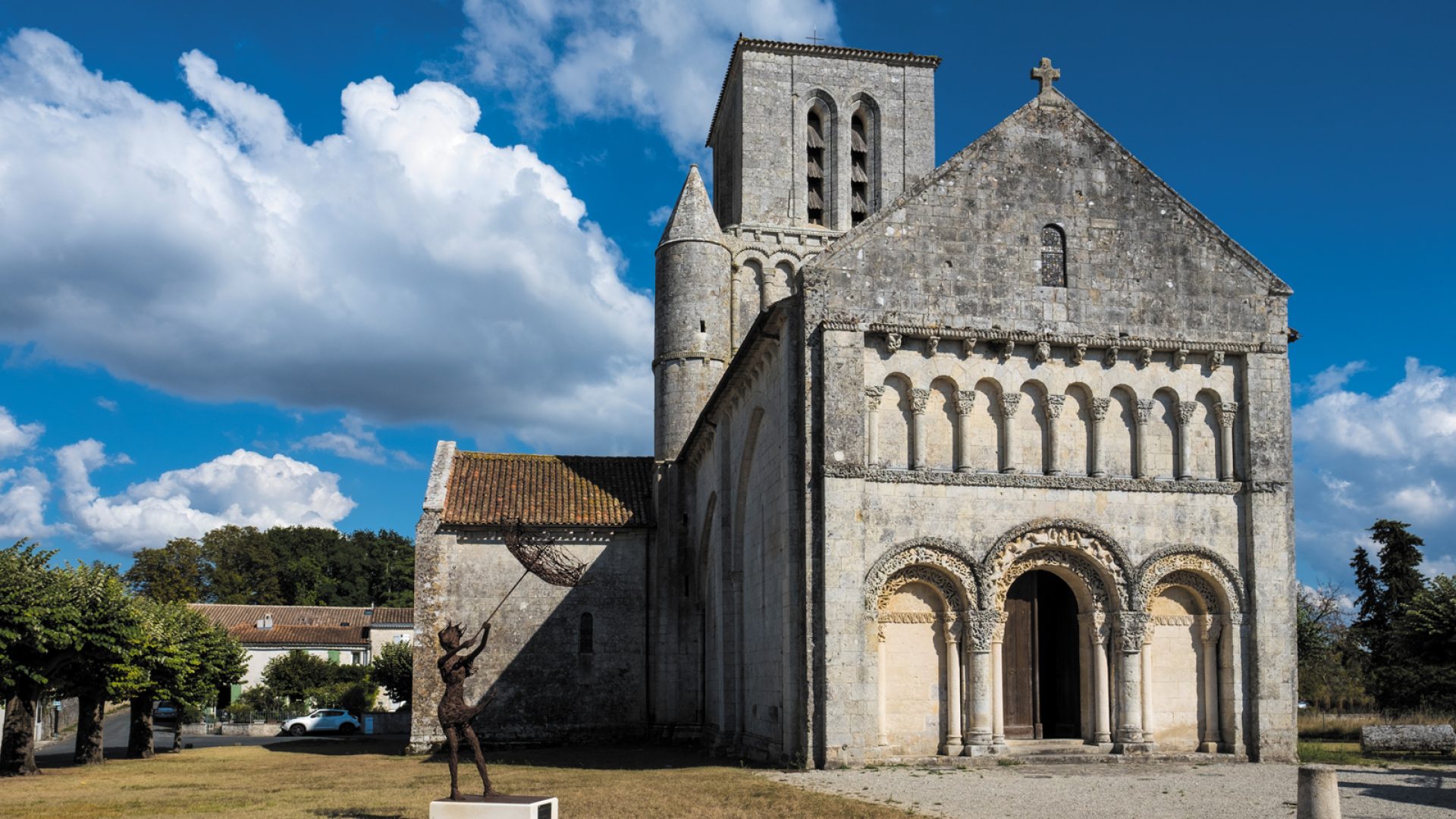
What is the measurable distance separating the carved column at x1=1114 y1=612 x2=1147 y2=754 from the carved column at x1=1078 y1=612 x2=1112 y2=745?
215 millimetres

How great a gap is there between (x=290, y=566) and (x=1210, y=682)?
A: 3226 inches

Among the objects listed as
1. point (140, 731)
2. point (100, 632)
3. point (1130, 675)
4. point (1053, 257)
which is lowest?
point (140, 731)

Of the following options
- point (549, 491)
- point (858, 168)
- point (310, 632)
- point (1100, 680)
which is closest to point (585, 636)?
point (549, 491)

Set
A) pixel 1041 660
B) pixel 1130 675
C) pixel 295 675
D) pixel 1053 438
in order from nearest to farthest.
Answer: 1. pixel 1130 675
2. pixel 1053 438
3. pixel 1041 660
4. pixel 295 675

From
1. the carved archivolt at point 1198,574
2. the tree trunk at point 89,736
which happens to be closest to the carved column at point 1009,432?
the carved archivolt at point 1198,574

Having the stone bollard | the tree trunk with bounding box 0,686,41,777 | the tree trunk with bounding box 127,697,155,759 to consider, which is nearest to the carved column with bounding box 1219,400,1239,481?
the stone bollard

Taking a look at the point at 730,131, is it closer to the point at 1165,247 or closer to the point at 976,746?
the point at 1165,247

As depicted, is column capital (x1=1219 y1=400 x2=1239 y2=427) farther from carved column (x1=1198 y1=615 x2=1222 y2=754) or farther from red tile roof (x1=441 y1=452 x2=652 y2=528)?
red tile roof (x1=441 y1=452 x2=652 y2=528)

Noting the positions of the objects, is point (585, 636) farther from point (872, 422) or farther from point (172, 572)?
point (172, 572)

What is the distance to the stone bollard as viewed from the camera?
1173cm

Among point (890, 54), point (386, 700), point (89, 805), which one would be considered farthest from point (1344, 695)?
point (386, 700)

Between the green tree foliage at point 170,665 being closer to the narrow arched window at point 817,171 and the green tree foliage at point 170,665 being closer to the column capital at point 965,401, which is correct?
the column capital at point 965,401

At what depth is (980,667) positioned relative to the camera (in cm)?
2150

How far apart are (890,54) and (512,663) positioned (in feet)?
78.5
